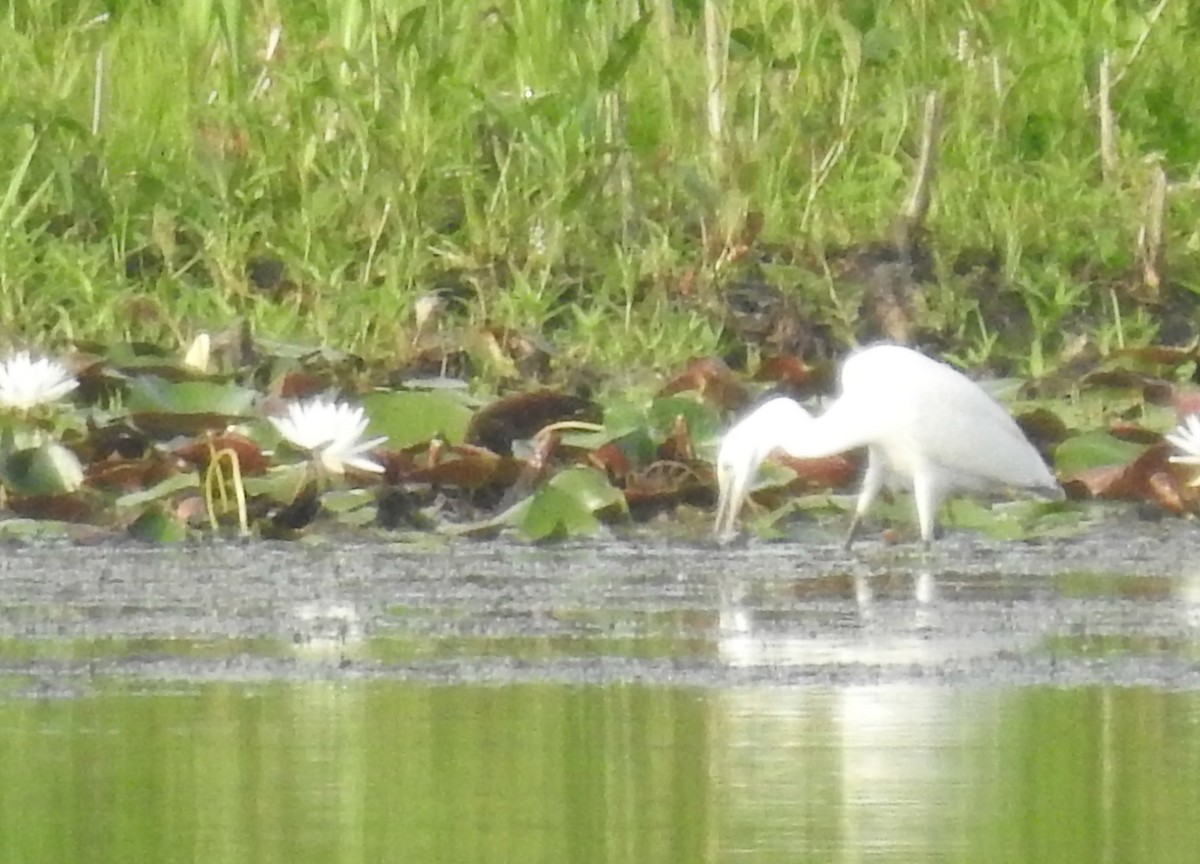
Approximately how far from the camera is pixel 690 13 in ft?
26.2

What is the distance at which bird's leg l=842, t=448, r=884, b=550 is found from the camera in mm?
5380

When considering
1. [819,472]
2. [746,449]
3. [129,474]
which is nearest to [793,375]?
[819,472]

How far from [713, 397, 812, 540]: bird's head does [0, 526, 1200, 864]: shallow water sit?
0.60 feet

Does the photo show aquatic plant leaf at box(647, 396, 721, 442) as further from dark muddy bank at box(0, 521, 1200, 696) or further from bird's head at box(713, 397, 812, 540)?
dark muddy bank at box(0, 521, 1200, 696)

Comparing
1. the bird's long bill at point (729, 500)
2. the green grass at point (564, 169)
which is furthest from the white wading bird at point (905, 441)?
the green grass at point (564, 169)

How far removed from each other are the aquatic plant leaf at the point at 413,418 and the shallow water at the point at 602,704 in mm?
567

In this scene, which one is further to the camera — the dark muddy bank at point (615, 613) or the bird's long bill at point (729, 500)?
the bird's long bill at point (729, 500)

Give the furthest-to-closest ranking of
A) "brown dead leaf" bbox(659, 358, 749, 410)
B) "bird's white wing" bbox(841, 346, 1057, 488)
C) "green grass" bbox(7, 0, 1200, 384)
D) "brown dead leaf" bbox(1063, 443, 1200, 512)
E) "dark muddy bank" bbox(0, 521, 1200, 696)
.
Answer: "green grass" bbox(7, 0, 1200, 384) < "brown dead leaf" bbox(659, 358, 749, 410) < "bird's white wing" bbox(841, 346, 1057, 488) < "brown dead leaf" bbox(1063, 443, 1200, 512) < "dark muddy bank" bbox(0, 521, 1200, 696)

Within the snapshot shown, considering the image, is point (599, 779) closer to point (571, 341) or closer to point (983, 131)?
point (571, 341)

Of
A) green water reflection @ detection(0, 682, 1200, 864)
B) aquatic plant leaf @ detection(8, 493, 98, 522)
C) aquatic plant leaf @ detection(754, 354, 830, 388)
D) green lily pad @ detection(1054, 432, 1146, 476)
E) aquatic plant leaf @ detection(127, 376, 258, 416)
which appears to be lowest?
green water reflection @ detection(0, 682, 1200, 864)

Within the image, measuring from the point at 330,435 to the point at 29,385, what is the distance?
1.97ft

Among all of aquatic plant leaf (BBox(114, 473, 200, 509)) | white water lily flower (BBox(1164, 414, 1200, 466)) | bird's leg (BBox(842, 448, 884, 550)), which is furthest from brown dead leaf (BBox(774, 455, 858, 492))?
aquatic plant leaf (BBox(114, 473, 200, 509))

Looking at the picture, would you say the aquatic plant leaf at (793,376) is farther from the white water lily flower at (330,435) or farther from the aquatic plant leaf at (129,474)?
the aquatic plant leaf at (129,474)

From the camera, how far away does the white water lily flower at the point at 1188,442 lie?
5184 mm
